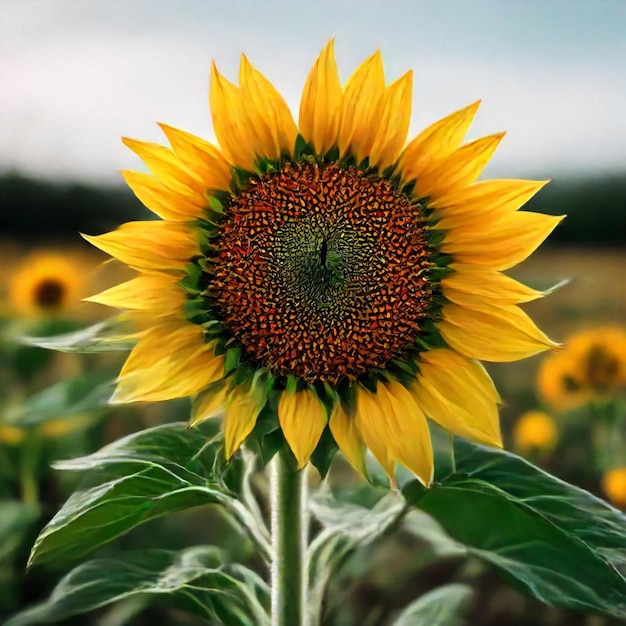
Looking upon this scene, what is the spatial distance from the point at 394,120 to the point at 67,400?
55 cm

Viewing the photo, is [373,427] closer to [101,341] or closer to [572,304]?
[101,341]

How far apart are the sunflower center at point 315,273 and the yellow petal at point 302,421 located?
0.02m

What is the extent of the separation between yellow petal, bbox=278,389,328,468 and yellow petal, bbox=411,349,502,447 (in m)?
0.09

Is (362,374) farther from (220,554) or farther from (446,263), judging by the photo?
(220,554)

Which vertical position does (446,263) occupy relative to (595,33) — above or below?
below

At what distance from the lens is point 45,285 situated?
3.76 feet

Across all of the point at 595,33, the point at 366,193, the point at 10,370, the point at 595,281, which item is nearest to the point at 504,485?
the point at 366,193

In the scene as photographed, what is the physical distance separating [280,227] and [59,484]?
0.67m

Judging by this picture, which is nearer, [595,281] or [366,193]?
[366,193]

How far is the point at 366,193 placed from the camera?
68 centimetres

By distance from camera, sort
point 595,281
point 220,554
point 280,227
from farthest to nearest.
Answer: point 595,281
point 220,554
point 280,227

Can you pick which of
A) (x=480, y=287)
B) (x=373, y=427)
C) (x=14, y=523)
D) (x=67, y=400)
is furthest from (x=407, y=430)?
(x=14, y=523)

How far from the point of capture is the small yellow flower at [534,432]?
1.10 meters

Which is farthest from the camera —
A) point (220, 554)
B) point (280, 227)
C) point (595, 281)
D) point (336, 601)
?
point (595, 281)
